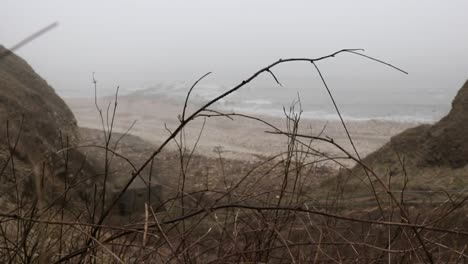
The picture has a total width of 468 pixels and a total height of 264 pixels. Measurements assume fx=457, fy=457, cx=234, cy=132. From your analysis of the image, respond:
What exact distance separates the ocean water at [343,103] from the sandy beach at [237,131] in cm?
349

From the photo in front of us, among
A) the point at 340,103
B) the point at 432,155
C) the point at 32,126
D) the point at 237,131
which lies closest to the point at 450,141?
the point at 432,155

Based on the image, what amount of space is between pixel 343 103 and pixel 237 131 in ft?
58.4

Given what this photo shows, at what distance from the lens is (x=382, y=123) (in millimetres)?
28266

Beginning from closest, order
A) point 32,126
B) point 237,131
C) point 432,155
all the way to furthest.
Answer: point 432,155, point 32,126, point 237,131

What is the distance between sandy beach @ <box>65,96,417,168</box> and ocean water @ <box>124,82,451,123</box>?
11.5 feet

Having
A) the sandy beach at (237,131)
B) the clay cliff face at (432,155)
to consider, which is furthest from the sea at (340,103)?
the clay cliff face at (432,155)

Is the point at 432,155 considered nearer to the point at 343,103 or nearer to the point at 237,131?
the point at 237,131

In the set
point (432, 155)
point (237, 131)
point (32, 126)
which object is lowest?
point (237, 131)

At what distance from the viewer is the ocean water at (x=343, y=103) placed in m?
32.5

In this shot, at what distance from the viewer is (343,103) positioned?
1561 inches

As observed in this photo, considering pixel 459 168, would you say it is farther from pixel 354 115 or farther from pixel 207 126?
pixel 354 115

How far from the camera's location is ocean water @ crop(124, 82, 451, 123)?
32.5 metres

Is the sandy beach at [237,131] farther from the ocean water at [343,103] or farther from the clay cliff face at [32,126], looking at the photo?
the clay cliff face at [32,126]

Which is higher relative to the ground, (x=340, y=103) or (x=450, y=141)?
(x=340, y=103)
